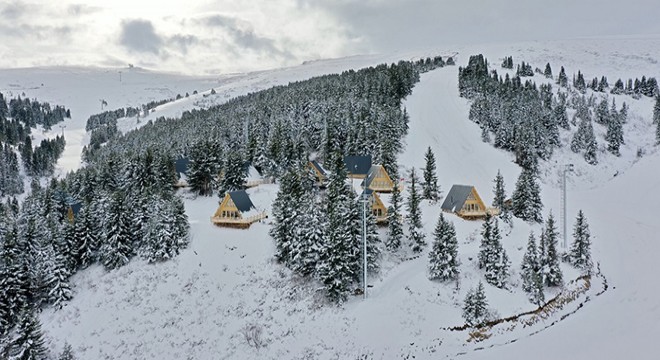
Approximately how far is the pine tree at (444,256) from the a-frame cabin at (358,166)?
90.2 feet

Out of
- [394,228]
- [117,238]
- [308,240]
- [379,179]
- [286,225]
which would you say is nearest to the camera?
[308,240]

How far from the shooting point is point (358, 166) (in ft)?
235

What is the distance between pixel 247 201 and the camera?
57.7m

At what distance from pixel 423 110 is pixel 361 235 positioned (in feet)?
272

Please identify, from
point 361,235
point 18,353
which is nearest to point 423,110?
point 361,235

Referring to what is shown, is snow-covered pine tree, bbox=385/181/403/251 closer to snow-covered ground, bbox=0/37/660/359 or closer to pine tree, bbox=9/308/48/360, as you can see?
snow-covered ground, bbox=0/37/660/359

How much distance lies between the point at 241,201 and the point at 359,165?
73.5ft

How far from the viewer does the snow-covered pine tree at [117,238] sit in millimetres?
49875

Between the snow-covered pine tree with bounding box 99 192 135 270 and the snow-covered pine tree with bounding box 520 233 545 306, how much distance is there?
41767 mm

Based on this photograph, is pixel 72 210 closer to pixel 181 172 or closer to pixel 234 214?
pixel 181 172

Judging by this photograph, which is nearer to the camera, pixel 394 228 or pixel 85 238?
pixel 394 228

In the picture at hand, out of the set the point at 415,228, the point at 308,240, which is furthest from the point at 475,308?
the point at 308,240

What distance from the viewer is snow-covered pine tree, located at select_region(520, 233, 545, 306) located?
4153 centimetres

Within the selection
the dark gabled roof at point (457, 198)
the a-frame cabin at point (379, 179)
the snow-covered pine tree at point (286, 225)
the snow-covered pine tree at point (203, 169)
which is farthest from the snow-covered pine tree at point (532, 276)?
the snow-covered pine tree at point (203, 169)
